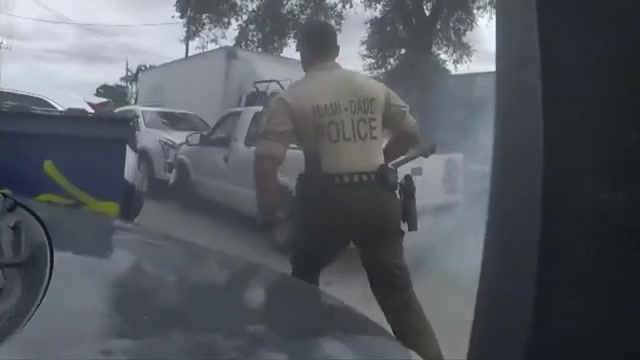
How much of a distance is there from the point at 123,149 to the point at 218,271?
36 cm

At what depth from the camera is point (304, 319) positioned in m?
2.12

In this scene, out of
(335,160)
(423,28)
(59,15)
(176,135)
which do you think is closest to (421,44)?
(423,28)

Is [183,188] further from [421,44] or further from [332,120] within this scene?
[421,44]

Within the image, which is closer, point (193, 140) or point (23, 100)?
point (193, 140)

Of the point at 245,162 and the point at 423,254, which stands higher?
the point at 245,162

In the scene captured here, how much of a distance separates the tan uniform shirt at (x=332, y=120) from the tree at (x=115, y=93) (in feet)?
1.08

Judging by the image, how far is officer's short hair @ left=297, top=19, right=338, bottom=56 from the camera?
2.15 m

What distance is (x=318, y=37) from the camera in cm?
216

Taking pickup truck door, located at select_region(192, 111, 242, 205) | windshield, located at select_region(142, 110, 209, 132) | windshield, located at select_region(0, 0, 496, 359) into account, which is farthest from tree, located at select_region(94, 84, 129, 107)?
pickup truck door, located at select_region(192, 111, 242, 205)

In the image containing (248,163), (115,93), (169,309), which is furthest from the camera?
(115,93)

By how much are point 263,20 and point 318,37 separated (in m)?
0.13


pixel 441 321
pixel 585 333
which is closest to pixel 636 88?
pixel 585 333

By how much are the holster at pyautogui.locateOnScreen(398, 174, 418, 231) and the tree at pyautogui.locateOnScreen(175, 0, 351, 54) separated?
365 mm

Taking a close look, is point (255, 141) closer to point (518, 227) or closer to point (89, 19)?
point (89, 19)
